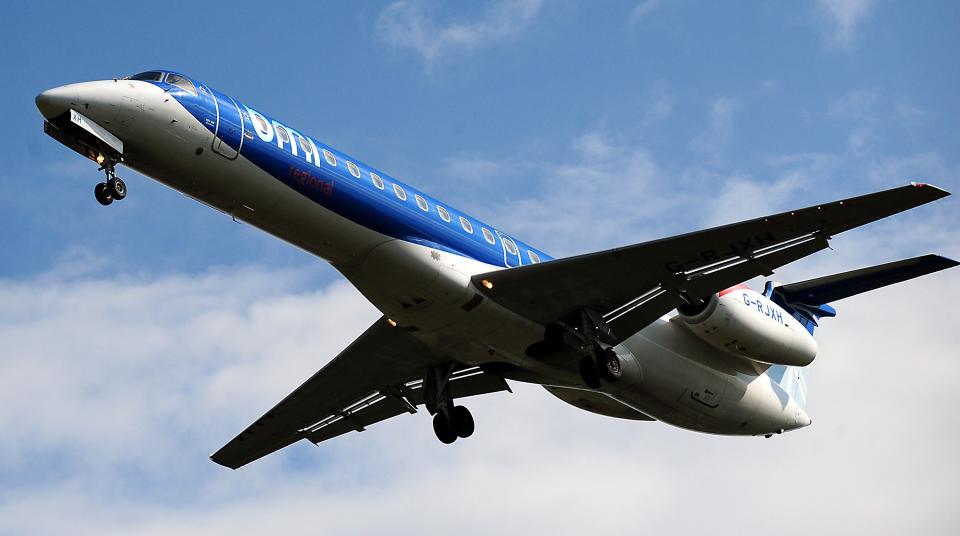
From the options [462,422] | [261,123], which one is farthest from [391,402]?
[261,123]

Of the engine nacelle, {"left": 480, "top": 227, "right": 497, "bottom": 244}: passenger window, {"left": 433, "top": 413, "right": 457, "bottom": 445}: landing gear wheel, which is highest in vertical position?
{"left": 480, "top": 227, "right": 497, "bottom": 244}: passenger window

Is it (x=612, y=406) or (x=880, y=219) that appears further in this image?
(x=612, y=406)

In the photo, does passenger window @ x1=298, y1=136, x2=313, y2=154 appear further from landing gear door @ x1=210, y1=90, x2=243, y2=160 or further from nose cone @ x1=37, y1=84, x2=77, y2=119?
nose cone @ x1=37, y1=84, x2=77, y2=119

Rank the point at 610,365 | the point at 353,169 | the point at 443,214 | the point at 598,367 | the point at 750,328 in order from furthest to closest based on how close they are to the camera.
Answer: the point at 750,328 → the point at 610,365 → the point at 598,367 → the point at 443,214 → the point at 353,169

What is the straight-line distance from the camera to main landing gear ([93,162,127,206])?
66.3ft

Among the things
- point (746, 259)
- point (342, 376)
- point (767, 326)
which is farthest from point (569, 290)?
point (342, 376)

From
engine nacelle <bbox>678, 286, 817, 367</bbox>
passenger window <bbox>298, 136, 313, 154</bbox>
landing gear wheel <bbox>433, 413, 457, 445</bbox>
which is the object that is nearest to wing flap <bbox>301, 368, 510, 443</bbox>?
landing gear wheel <bbox>433, 413, 457, 445</bbox>

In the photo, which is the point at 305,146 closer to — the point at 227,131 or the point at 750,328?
the point at 227,131

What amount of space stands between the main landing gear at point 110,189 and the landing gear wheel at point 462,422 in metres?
8.52

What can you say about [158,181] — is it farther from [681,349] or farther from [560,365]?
[681,349]

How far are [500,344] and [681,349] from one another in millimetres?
4159

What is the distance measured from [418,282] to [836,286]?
339 inches

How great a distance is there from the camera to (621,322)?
23.9m

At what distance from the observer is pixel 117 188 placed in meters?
20.3
